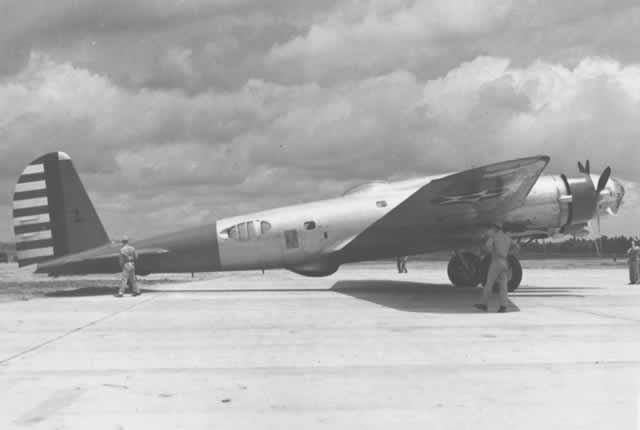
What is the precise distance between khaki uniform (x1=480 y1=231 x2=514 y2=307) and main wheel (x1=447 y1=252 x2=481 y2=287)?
539 cm

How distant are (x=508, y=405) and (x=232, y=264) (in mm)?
11562

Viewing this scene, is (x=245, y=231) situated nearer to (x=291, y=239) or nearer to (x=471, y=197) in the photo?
(x=291, y=239)

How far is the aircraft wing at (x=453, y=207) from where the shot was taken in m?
12.8

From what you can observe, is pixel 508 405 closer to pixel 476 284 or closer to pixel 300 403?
pixel 300 403

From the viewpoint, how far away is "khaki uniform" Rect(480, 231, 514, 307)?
1095 centimetres

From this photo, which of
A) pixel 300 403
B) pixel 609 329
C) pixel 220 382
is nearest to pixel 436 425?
pixel 300 403

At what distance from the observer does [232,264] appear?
15.3 meters

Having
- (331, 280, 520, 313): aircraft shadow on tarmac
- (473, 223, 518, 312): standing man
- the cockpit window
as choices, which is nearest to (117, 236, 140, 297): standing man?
the cockpit window

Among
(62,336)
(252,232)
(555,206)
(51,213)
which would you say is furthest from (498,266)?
(51,213)

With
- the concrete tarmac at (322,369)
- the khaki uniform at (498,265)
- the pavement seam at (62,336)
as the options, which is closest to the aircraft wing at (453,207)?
the khaki uniform at (498,265)

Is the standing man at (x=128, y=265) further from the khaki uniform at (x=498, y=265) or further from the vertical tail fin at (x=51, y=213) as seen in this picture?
the khaki uniform at (x=498, y=265)

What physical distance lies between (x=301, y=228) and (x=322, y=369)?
9548 millimetres

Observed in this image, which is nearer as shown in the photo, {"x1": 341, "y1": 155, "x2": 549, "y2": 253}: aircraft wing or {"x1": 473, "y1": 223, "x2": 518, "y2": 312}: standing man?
{"x1": 473, "y1": 223, "x2": 518, "y2": 312}: standing man

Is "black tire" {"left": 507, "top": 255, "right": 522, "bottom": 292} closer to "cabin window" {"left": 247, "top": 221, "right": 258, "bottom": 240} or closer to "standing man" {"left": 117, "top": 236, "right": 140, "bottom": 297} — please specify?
"cabin window" {"left": 247, "top": 221, "right": 258, "bottom": 240}
